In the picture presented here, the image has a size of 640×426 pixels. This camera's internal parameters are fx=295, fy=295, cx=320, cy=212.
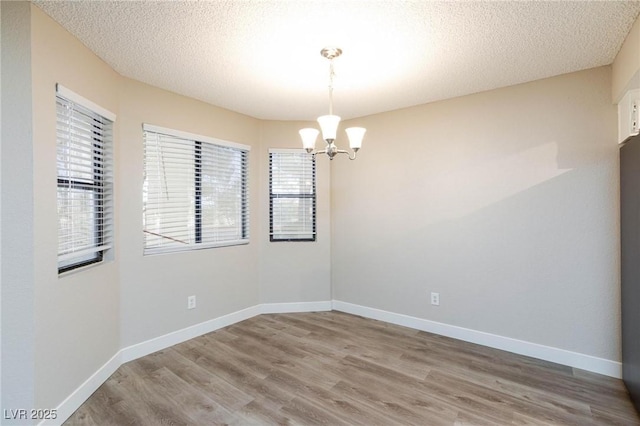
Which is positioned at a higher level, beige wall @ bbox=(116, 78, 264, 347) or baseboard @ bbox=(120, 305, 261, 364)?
beige wall @ bbox=(116, 78, 264, 347)

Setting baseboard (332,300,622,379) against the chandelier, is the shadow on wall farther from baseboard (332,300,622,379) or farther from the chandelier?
the chandelier

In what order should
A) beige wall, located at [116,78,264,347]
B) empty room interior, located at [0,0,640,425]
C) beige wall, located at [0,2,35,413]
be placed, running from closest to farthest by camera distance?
1. beige wall, located at [0,2,35,413]
2. empty room interior, located at [0,0,640,425]
3. beige wall, located at [116,78,264,347]

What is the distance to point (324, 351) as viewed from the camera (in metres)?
2.83

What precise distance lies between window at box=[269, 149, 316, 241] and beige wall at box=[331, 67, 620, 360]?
1.72ft

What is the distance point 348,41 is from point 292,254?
2.61 meters

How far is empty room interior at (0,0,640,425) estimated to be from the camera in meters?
1.78

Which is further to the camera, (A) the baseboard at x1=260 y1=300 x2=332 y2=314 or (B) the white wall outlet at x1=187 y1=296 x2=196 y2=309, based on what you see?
(A) the baseboard at x1=260 y1=300 x2=332 y2=314

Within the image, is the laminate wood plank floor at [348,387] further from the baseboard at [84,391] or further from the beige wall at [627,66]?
the beige wall at [627,66]

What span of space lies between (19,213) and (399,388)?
8.93ft

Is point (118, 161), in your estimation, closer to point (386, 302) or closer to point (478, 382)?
point (386, 302)

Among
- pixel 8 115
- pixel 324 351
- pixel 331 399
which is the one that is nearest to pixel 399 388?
pixel 331 399

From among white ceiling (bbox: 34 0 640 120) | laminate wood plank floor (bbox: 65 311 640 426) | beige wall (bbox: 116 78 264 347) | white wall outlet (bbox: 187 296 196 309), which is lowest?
laminate wood plank floor (bbox: 65 311 640 426)

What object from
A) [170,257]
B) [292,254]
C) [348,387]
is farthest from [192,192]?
[348,387]

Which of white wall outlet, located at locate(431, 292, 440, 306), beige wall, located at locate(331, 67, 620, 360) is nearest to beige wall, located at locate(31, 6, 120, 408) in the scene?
beige wall, located at locate(331, 67, 620, 360)
